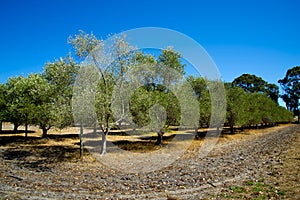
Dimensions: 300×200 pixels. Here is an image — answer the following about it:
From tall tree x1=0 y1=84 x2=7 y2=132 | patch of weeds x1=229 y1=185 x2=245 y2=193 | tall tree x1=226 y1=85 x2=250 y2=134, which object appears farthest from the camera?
tall tree x1=226 y1=85 x2=250 y2=134

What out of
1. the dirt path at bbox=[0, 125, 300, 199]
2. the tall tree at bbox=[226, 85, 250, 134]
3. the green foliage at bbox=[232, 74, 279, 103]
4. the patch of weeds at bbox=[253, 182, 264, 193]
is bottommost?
the dirt path at bbox=[0, 125, 300, 199]

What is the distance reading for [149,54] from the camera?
172 feet

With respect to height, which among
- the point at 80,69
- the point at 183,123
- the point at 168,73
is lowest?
the point at 183,123

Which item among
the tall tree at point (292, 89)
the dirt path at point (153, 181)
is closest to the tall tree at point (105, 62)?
the dirt path at point (153, 181)

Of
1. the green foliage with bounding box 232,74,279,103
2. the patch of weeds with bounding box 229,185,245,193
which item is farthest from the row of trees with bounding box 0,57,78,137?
the green foliage with bounding box 232,74,279,103

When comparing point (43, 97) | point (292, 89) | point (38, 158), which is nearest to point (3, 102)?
point (43, 97)

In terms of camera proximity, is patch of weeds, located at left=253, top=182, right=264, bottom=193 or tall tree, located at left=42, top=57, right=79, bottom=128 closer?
patch of weeds, located at left=253, top=182, right=264, bottom=193

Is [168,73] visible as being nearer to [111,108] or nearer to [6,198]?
[111,108]

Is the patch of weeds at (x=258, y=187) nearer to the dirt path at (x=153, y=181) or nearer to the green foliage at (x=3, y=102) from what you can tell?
the dirt path at (x=153, y=181)

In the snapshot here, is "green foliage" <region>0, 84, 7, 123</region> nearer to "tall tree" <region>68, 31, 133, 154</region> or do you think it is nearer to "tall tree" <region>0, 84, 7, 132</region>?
"tall tree" <region>0, 84, 7, 132</region>

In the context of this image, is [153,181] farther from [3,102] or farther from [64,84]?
[3,102]

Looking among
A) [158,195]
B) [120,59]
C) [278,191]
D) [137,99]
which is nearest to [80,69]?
[120,59]

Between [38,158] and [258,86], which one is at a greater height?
[258,86]

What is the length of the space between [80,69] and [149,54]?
3048 cm
